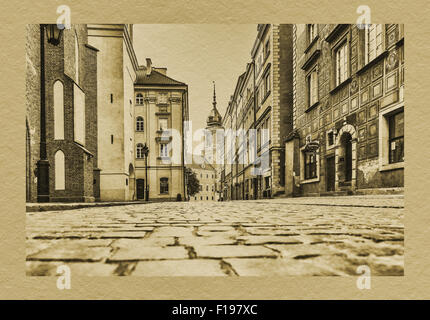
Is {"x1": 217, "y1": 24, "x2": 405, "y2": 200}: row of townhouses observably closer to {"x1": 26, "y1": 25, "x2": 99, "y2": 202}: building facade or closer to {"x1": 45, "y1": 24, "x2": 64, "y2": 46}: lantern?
{"x1": 45, "y1": 24, "x2": 64, "y2": 46}: lantern

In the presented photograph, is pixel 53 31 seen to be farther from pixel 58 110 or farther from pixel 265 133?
pixel 265 133

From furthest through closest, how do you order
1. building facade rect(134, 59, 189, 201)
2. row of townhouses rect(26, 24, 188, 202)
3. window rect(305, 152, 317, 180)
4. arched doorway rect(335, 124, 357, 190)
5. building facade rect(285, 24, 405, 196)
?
window rect(305, 152, 317, 180)
row of townhouses rect(26, 24, 188, 202)
arched doorway rect(335, 124, 357, 190)
building facade rect(285, 24, 405, 196)
building facade rect(134, 59, 189, 201)

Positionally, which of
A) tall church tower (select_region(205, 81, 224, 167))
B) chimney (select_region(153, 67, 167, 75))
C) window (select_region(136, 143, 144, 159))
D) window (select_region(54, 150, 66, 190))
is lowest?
window (select_region(54, 150, 66, 190))

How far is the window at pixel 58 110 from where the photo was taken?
8195 mm

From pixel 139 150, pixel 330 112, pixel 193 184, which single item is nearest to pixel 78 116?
pixel 139 150

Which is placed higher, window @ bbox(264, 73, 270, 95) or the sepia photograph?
window @ bbox(264, 73, 270, 95)

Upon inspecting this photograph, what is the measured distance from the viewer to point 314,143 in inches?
323

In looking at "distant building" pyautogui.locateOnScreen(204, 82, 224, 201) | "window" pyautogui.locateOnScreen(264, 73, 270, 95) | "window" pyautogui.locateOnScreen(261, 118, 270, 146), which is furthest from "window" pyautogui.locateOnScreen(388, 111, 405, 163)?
"window" pyautogui.locateOnScreen(264, 73, 270, 95)

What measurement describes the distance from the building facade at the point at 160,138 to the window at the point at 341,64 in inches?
175

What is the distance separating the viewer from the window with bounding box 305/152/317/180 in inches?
333

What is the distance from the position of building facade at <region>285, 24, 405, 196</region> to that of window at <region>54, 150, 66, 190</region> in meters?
7.37

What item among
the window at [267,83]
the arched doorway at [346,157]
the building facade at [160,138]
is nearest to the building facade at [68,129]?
the building facade at [160,138]

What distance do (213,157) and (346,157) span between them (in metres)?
4.59

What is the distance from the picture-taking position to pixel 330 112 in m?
7.24
